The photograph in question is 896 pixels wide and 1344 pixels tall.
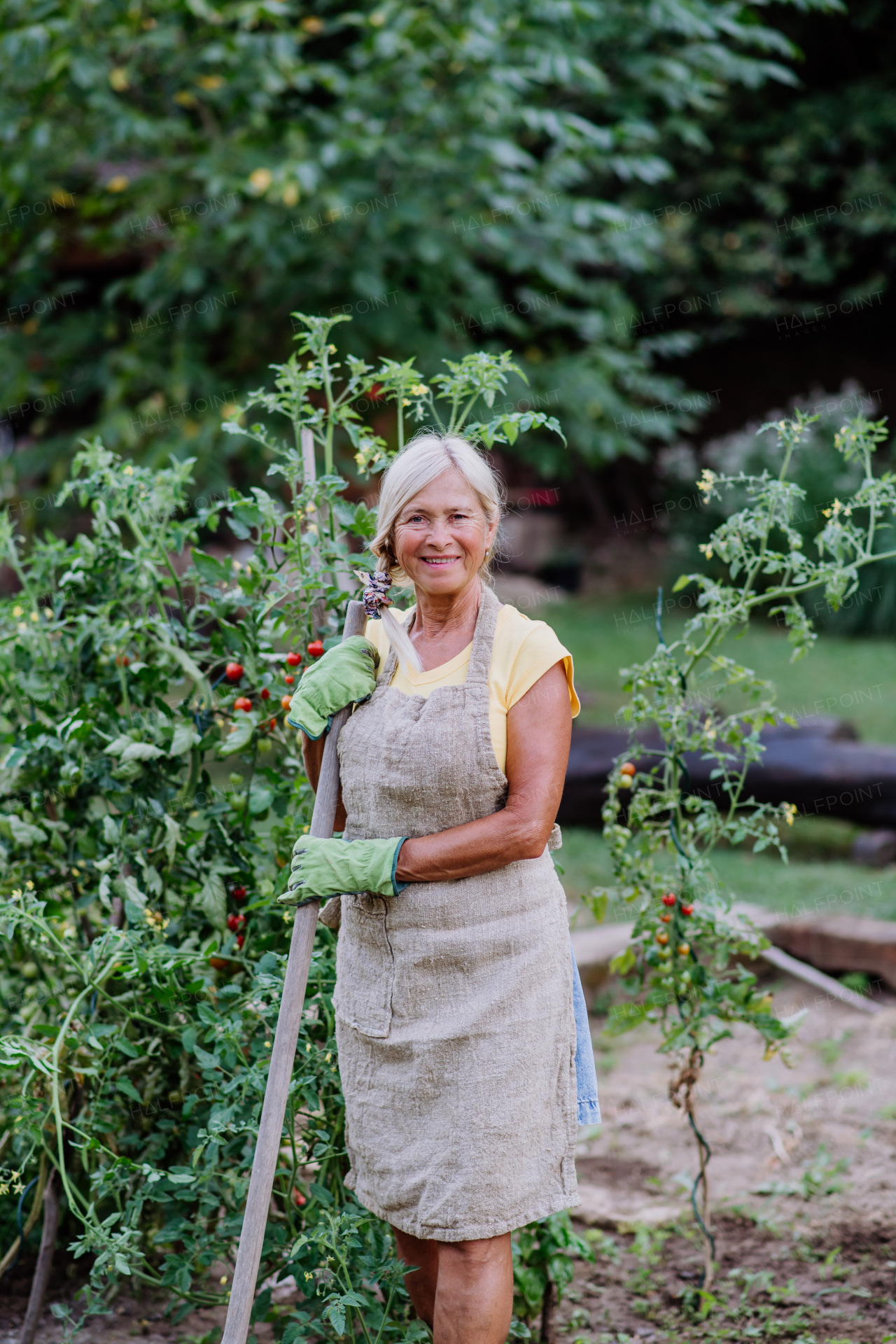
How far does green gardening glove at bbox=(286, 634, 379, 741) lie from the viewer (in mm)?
2236

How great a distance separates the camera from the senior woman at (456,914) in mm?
2064

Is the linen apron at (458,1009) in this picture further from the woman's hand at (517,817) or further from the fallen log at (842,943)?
the fallen log at (842,943)

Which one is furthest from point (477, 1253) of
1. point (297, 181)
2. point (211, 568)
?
point (297, 181)

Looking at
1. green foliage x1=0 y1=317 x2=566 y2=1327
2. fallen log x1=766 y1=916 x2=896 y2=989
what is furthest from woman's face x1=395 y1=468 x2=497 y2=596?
fallen log x1=766 y1=916 x2=896 y2=989

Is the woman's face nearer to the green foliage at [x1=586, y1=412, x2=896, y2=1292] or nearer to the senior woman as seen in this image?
the senior woman

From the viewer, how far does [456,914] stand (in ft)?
6.88

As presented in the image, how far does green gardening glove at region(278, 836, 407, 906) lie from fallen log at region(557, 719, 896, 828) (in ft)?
13.2

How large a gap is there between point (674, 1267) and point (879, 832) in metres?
3.57

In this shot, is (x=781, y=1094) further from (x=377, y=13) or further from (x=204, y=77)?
(x=204, y=77)

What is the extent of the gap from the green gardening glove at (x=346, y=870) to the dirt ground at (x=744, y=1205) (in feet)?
4.42

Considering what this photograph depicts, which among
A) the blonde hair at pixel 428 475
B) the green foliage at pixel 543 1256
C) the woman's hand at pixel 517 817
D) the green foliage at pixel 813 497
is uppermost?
the green foliage at pixel 813 497

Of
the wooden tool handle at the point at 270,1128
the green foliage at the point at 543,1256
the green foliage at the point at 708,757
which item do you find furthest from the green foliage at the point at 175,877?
the green foliage at the point at 708,757

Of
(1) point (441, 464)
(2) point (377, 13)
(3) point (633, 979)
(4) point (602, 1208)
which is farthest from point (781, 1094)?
(2) point (377, 13)

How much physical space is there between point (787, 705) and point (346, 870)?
7252 mm
